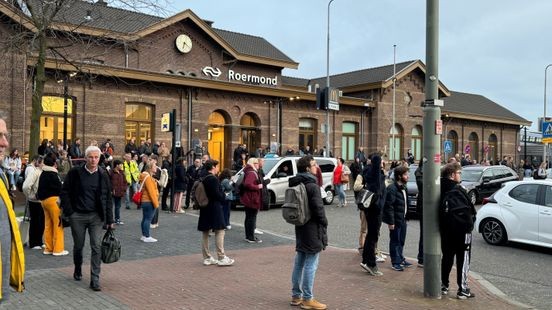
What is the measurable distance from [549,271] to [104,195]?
743cm

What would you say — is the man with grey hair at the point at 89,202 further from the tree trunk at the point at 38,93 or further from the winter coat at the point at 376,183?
the tree trunk at the point at 38,93

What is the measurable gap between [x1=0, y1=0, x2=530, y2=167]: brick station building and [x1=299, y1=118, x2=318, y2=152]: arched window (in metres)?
0.06

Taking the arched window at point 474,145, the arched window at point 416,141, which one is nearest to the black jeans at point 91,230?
the arched window at point 416,141

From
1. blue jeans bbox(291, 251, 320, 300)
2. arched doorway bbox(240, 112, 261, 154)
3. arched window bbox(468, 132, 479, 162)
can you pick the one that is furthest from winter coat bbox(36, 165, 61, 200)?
arched window bbox(468, 132, 479, 162)

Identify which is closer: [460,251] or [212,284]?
[460,251]

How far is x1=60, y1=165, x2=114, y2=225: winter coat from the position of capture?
273 inches

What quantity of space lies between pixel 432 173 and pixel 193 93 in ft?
69.8

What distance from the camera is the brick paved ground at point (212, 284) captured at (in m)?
6.30

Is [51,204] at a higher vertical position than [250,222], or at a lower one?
higher

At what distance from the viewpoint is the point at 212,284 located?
7.22m

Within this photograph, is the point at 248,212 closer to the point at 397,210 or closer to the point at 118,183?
the point at 397,210

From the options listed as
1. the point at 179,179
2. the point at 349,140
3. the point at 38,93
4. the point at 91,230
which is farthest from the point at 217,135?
the point at 91,230

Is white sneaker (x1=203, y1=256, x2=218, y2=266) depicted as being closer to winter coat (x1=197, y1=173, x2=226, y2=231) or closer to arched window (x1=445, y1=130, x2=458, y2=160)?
winter coat (x1=197, y1=173, x2=226, y2=231)

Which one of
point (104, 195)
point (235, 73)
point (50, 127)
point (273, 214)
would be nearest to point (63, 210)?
point (104, 195)
